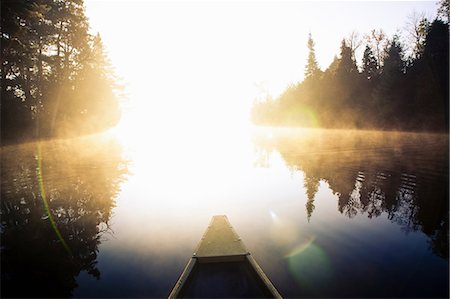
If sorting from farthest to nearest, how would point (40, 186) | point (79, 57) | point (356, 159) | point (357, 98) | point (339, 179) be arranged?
point (357, 98), point (79, 57), point (356, 159), point (339, 179), point (40, 186)

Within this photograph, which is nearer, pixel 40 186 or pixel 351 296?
pixel 351 296

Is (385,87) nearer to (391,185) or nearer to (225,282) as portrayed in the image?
(391,185)

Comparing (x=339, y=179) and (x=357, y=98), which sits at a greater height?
(x=357, y=98)

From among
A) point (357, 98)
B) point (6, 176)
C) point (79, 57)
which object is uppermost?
point (79, 57)

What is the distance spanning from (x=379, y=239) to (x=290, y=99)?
218 feet

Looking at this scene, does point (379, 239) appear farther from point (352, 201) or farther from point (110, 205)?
point (110, 205)

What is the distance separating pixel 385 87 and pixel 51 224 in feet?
146

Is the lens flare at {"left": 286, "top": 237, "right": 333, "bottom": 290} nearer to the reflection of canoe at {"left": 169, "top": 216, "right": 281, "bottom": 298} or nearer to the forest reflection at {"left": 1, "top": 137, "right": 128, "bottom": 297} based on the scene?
the reflection of canoe at {"left": 169, "top": 216, "right": 281, "bottom": 298}

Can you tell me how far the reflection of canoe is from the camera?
3283 millimetres

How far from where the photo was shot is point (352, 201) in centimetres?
827

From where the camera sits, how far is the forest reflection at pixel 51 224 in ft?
14.5

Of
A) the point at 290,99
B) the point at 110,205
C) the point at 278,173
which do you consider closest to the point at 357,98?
the point at 290,99

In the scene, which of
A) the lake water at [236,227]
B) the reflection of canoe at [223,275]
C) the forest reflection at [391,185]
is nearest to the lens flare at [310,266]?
the lake water at [236,227]

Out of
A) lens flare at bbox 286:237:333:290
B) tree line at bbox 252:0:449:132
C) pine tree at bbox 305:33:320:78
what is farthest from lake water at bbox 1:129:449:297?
pine tree at bbox 305:33:320:78
